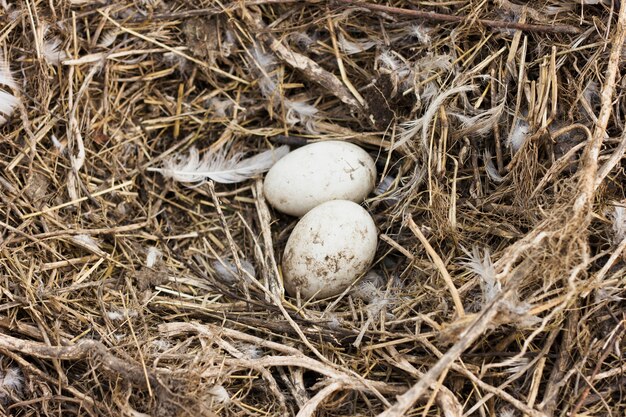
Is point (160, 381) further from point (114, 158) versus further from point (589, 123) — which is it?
point (589, 123)

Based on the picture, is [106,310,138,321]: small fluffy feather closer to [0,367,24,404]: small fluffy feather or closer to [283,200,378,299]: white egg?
[0,367,24,404]: small fluffy feather

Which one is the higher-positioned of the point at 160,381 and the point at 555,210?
the point at 555,210

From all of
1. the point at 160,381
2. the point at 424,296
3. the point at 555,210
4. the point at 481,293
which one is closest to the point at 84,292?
the point at 160,381

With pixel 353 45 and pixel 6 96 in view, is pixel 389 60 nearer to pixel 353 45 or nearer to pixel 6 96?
pixel 353 45

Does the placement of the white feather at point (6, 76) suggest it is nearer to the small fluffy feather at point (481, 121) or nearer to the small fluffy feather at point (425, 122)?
the small fluffy feather at point (425, 122)

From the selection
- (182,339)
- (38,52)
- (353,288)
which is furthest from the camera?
(38,52)

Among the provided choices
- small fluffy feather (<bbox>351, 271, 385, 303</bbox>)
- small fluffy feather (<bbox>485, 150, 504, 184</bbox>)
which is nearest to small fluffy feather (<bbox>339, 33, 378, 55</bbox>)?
small fluffy feather (<bbox>485, 150, 504, 184</bbox>)
